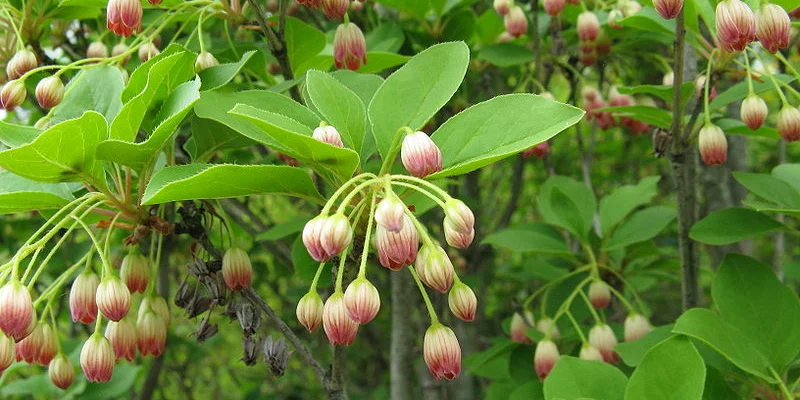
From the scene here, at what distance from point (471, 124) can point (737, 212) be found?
42.4 inches

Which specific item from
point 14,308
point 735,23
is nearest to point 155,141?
point 14,308

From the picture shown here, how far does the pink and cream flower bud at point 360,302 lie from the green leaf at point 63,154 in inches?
22.2

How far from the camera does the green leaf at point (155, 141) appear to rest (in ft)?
4.78

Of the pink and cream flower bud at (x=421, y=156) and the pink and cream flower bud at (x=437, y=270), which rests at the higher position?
the pink and cream flower bud at (x=421, y=156)

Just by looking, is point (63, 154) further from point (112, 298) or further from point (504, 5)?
point (504, 5)

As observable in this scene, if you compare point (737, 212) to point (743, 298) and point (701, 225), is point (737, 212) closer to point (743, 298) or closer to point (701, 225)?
point (701, 225)

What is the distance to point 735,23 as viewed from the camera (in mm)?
1803

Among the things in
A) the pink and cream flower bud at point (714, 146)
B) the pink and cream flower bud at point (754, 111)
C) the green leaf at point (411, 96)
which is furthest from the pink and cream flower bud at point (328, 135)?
the pink and cream flower bud at point (754, 111)

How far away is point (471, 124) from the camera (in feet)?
5.09

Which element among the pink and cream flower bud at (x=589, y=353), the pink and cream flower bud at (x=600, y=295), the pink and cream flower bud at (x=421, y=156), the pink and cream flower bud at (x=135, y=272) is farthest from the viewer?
the pink and cream flower bud at (x=600, y=295)

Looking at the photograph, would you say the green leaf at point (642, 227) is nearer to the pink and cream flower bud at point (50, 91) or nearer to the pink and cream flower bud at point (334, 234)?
the pink and cream flower bud at point (334, 234)

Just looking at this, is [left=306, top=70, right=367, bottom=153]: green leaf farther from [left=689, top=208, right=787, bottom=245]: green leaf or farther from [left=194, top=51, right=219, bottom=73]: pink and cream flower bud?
[left=689, top=208, right=787, bottom=245]: green leaf

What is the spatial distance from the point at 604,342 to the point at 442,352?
1.06m

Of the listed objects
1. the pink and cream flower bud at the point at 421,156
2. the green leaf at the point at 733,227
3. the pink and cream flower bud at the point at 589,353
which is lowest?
the pink and cream flower bud at the point at 589,353
